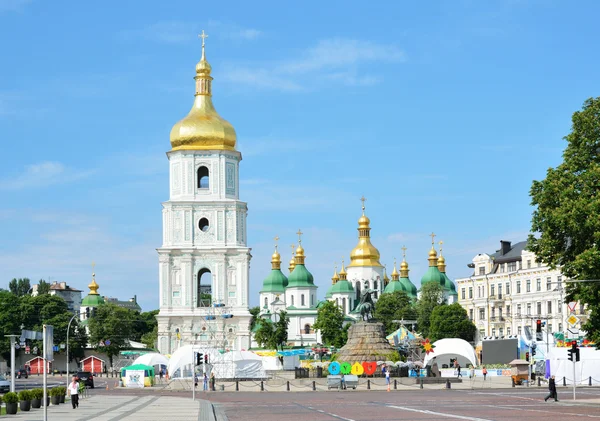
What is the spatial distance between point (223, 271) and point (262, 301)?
64.8 meters

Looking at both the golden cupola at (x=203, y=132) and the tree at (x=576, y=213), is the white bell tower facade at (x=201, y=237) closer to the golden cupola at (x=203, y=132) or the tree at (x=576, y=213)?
the golden cupola at (x=203, y=132)

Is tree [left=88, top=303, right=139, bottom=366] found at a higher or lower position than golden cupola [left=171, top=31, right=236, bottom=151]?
lower

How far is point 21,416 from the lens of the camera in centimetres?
3862

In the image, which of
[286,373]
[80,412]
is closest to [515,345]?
[286,373]

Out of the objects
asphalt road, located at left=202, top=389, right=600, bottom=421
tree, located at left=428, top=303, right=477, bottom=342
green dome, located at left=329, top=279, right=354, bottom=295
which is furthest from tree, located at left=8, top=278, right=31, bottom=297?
asphalt road, located at left=202, top=389, right=600, bottom=421

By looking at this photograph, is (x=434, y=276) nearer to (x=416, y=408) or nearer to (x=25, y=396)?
(x=416, y=408)

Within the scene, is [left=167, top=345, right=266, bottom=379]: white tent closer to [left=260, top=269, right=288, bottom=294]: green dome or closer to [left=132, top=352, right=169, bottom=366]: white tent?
[left=132, top=352, right=169, bottom=366]: white tent

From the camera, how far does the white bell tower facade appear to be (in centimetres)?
10956

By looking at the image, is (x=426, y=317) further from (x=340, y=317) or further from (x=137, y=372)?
(x=137, y=372)

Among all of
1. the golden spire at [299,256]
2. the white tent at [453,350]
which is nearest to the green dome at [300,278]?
the golden spire at [299,256]

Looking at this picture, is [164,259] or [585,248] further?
[164,259]

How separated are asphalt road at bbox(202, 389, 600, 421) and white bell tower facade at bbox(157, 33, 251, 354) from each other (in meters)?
A: 55.3

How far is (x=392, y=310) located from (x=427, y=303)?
8253mm

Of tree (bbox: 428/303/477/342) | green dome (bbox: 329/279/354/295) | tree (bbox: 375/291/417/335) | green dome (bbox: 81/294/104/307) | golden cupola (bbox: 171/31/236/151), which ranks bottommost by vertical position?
tree (bbox: 428/303/477/342)
